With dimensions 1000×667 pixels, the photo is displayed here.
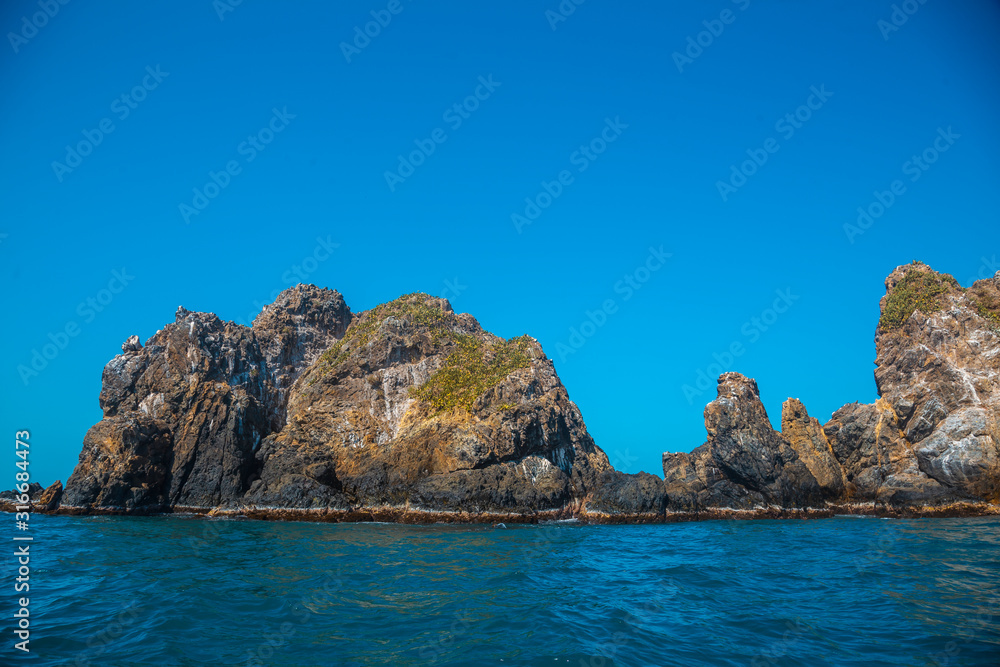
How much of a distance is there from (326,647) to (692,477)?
43175mm

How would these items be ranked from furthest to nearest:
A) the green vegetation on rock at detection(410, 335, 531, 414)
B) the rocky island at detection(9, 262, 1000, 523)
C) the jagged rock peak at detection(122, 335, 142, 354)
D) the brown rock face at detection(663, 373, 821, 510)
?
Result: 1. the jagged rock peak at detection(122, 335, 142, 354)
2. the green vegetation on rock at detection(410, 335, 531, 414)
3. the brown rock face at detection(663, 373, 821, 510)
4. the rocky island at detection(9, 262, 1000, 523)

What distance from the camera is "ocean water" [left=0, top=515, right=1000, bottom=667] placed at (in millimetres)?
11484

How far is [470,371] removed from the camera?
49406 mm

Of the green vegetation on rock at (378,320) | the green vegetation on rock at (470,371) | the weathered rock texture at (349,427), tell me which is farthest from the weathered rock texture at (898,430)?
the green vegetation on rock at (378,320)

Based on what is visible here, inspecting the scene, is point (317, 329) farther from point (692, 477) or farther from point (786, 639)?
point (786, 639)

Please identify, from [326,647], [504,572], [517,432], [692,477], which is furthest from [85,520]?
[692,477]

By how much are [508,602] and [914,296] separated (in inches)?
1868

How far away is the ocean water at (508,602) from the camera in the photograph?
452 inches

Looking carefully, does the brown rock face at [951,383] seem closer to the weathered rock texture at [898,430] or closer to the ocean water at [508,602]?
the weathered rock texture at [898,430]

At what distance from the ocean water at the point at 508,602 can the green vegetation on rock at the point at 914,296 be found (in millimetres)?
24992

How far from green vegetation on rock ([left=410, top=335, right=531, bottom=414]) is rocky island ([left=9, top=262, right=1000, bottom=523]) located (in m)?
0.15

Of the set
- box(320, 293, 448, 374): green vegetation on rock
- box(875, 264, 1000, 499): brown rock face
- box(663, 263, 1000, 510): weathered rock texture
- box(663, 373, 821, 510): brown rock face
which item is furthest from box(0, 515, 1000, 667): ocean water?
box(320, 293, 448, 374): green vegetation on rock

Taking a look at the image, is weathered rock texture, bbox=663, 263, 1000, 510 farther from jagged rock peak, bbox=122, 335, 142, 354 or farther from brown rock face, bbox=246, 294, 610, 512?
jagged rock peak, bbox=122, 335, 142, 354

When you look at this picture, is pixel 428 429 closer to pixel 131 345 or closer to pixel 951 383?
pixel 131 345
